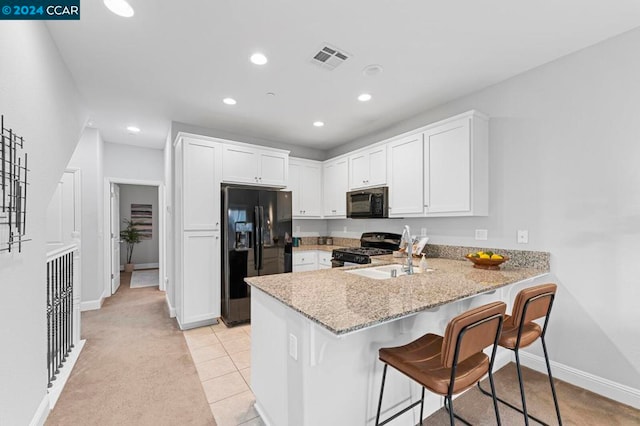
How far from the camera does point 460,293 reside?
5.30 feet

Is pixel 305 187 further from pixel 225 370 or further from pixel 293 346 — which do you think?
pixel 293 346

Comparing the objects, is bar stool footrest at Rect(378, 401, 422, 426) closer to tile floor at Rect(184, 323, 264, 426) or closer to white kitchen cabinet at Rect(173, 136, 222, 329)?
tile floor at Rect(184, 323, 264, 426)

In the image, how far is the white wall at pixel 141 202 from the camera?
7750 millimetres

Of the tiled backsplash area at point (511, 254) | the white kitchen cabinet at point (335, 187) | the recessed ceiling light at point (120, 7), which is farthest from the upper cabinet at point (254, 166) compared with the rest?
the tiled backsplash area at point (511, 254)

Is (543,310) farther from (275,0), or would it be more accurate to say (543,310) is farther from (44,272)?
(44,272)

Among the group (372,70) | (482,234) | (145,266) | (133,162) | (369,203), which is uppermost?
(372,70)

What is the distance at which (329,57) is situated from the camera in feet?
7.80

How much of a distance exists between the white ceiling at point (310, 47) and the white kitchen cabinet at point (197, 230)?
1.94ft

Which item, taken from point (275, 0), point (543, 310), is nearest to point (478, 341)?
point (543, 310)

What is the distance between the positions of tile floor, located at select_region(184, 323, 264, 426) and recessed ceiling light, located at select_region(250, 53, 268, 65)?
8.99 ft

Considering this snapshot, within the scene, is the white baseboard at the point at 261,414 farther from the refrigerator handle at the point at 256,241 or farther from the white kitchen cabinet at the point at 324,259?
the white kitchen cabinet at the point at 324,259

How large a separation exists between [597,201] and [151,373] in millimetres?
4007

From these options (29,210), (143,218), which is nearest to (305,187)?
(29,210)

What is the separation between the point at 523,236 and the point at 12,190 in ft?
12.3
